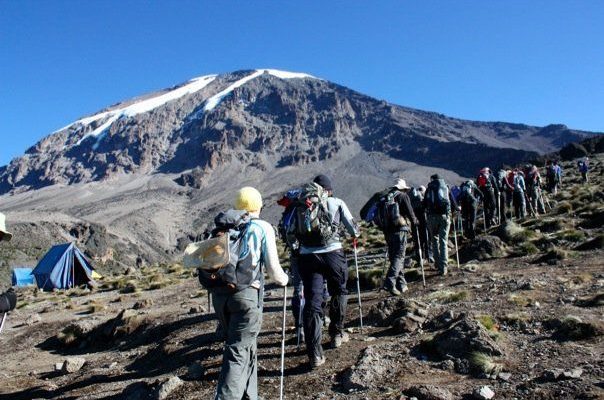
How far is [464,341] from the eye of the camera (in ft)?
16.7

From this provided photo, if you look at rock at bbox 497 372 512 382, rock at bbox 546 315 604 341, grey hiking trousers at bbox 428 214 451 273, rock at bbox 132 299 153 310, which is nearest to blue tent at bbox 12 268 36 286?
rock at bbox 132 299 153 310

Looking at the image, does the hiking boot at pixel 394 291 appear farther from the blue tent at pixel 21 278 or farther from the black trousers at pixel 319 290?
the blue tent at pixel 21 278

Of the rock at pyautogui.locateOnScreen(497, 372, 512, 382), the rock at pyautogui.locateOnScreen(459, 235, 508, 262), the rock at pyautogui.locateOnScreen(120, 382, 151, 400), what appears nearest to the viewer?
the rock at pyautogui.locateOnScreen(497, 372, 512, 382)

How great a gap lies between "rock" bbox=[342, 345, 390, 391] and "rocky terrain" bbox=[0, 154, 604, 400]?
0.04ft

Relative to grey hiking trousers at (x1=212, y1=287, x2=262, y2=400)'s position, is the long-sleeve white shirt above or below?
above

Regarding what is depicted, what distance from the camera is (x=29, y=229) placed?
66188 mm

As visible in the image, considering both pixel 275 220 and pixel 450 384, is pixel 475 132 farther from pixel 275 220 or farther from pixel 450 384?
pixel 450 384

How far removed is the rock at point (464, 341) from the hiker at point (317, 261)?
1178 mm

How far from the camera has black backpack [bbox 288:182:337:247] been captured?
219 inches

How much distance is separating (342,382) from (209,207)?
136639 mm

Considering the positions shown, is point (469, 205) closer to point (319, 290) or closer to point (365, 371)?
point (319, 290)

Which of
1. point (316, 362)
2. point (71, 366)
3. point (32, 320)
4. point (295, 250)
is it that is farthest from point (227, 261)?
point (32, 320)

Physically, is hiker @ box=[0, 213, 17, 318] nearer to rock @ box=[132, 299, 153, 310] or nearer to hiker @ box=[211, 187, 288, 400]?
hiker @ box=[211, 187, 288, 400]

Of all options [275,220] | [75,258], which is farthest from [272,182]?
[75,258]
